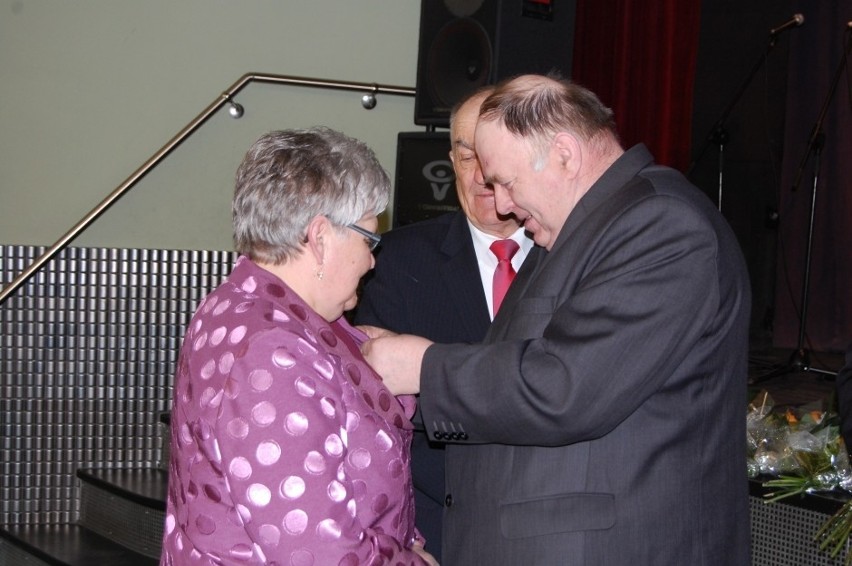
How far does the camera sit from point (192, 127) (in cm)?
446

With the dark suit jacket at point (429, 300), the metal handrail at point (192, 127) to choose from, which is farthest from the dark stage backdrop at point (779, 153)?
the dark suit jacket at point (429, 300)

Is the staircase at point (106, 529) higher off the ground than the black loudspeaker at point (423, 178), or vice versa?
the black loudspeaker at point (423, 178)

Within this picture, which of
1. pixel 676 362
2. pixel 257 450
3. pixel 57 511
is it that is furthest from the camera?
pixel 57 511

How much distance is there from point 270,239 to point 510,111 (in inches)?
17.0

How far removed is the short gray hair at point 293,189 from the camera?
150 cm

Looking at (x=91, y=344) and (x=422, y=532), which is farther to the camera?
(x=91, y=344)

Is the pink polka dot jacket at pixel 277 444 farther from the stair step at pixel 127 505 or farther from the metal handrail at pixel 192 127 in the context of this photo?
the metal handrail at pixel 192 127

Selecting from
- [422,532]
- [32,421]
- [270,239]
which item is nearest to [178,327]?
[32,421]

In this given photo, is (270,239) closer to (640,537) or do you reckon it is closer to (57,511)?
(640,537)

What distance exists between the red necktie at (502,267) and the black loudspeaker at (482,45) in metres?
1.58

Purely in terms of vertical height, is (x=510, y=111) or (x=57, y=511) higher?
(x=510, y=111)

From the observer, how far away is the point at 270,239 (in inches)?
59.7

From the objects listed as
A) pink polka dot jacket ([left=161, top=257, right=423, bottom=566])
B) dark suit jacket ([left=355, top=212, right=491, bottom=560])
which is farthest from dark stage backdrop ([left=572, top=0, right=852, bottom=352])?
pink polka dot jacket ([left=161, top=257, right=423, bottom=566])

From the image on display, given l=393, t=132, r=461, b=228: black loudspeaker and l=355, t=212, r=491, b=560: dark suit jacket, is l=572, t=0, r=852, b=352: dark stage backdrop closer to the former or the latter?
l=393, t=132, r=461, b=228: black loudspeaker
